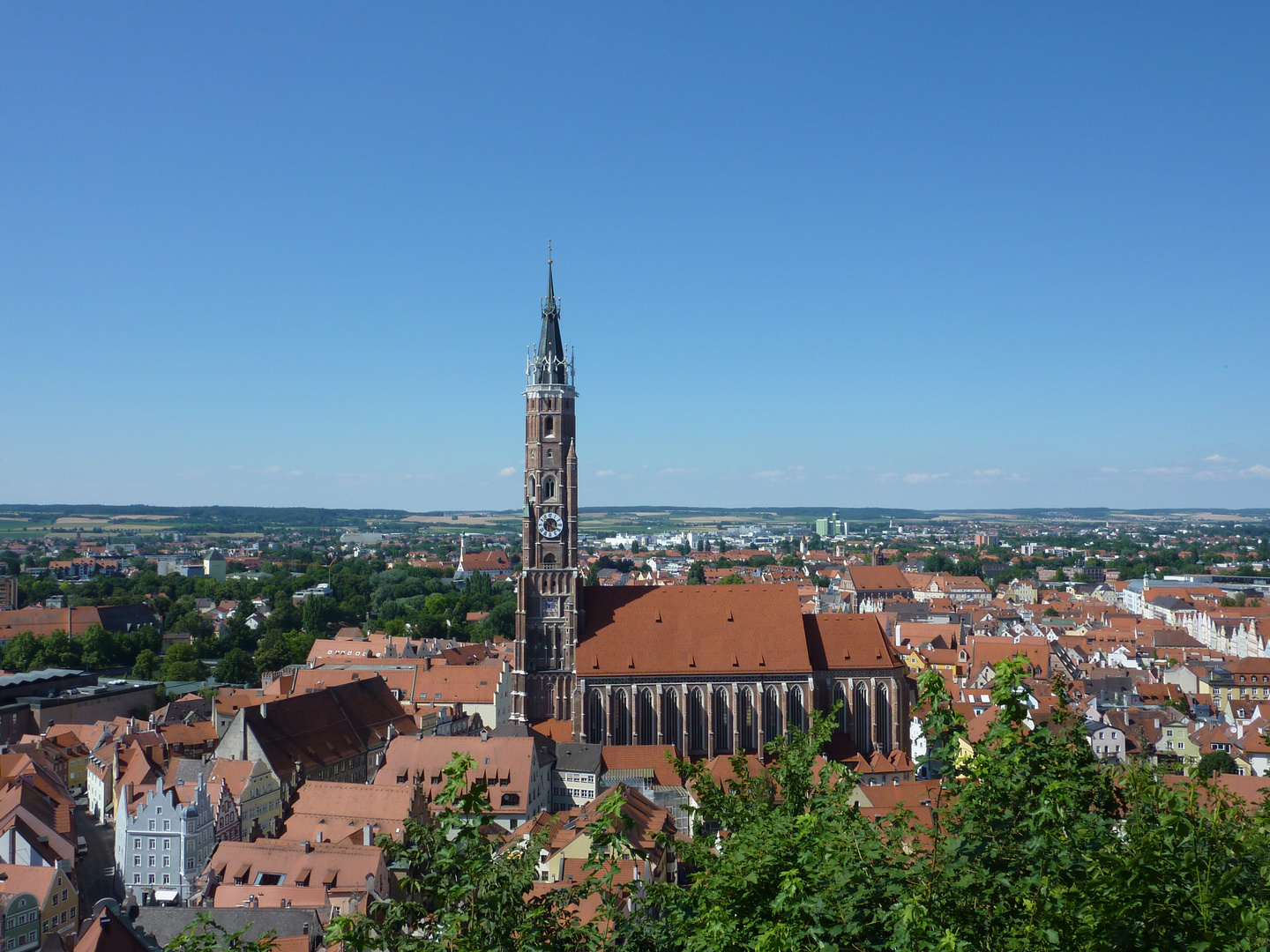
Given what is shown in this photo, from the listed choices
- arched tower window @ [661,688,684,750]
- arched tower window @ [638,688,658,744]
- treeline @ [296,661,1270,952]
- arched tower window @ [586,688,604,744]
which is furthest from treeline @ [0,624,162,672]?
treeline @ [296,661,1270,952]

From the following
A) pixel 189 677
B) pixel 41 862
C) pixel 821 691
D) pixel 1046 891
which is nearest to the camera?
pixel 1046 891

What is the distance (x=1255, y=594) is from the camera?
171750 millimetres

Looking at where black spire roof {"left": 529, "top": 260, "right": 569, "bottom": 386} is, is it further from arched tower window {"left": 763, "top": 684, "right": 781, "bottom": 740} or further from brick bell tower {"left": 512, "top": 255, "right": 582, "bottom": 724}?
arched tower window {"left": 763, "top": 684, "right": 781, "bottom": 740}

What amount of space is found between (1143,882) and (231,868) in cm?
4183

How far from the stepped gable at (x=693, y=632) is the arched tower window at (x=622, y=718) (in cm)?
145

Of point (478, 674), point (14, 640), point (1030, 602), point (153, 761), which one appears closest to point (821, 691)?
point (478, 674)

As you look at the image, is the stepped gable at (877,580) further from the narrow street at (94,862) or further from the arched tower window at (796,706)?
the narrow street at (94,862)

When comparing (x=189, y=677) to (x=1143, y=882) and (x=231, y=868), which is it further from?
(x=1143, y=882)

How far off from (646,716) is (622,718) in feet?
4.66

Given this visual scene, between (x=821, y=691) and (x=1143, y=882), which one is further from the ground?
(x=1143, y=882)

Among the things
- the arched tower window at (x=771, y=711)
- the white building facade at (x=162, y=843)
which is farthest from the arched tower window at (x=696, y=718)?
the white building facade at (x=162, y=843)

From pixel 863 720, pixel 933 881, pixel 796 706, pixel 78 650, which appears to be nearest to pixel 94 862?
pixel 796 706

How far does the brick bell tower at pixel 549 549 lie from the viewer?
62469 millimetres

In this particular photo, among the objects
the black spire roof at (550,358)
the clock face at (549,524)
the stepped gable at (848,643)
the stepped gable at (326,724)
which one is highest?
the black spire roof at (550,358)
